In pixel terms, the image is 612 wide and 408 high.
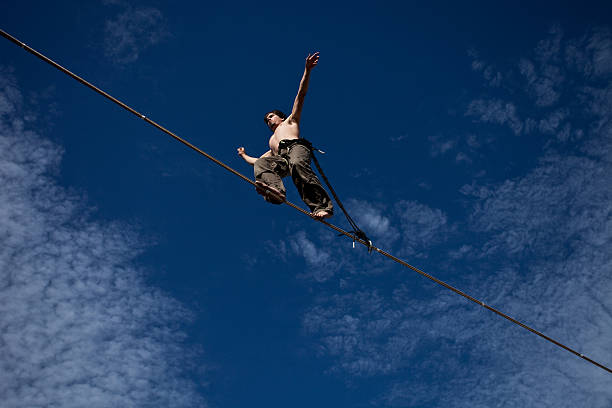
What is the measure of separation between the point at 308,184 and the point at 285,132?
94 cm

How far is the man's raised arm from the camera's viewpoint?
6105 millimetres

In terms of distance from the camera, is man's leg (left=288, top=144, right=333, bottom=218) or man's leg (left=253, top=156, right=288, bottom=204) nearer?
man's leg (left=253, top=156, right=288, bottom=204)

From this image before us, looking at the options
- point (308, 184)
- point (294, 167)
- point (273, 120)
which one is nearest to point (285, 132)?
point (273, 120)

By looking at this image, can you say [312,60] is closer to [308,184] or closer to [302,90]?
[302,90]

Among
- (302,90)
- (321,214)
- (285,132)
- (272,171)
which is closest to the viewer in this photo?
(321,214)

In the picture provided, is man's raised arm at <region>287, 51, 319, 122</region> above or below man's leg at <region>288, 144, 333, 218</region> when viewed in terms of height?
above

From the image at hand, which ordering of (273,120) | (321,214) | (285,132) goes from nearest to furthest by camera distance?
(321,214)
(285,132)
(273,120)

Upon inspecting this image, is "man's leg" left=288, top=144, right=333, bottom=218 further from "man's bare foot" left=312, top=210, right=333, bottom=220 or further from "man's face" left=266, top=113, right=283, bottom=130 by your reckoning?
"man's face" left=266, top=113, right=283, bottom=130

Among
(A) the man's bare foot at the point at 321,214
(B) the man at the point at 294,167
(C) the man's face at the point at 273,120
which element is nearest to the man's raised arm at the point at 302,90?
(B) the man at the point at 294,167

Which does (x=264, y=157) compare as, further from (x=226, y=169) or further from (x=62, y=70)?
(x=62, y=70)

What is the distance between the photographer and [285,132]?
6582 millimetres

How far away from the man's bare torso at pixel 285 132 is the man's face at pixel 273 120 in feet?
0.47

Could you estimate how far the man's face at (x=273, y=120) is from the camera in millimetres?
6910

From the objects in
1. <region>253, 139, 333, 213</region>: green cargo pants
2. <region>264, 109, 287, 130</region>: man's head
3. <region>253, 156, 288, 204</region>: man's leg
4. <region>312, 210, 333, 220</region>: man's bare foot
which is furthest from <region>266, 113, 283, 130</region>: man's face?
<region>312, 210, 333, 220</region>: man's bare foot
